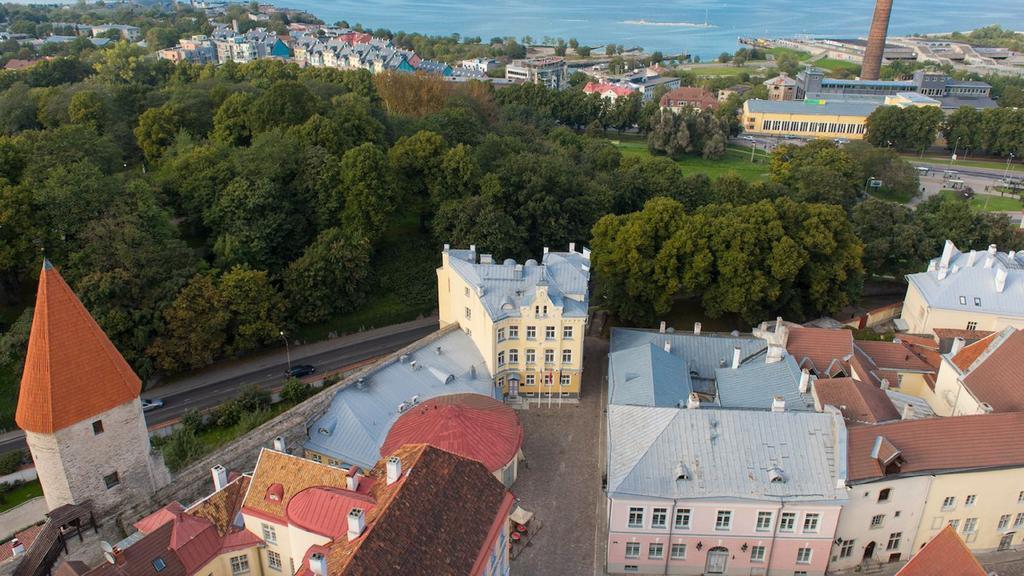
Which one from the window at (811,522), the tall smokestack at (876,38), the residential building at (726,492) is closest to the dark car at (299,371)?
the residential building at (726,492)

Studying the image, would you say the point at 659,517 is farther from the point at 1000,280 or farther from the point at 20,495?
the point at 1000,280

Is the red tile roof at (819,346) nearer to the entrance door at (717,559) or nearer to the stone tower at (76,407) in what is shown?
the entrance door at (717,559)

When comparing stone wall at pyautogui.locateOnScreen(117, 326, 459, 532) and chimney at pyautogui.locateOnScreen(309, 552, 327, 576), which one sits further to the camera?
stone wall at pyautogui.locateOnScreen(117, 326, 459, 532)

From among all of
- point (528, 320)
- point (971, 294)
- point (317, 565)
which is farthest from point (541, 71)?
point (317, 565)

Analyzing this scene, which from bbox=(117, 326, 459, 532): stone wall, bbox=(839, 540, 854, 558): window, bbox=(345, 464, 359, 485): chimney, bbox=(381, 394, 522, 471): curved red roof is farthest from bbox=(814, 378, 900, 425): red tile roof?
bbox=(117, 326, 459, 532): stone wall

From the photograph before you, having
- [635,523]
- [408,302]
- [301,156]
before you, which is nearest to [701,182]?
[408,302]

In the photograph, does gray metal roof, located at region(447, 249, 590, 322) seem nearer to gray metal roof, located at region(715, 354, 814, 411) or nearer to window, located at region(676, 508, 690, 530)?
gray metal roof, located at region(715, 354, 814, 411)

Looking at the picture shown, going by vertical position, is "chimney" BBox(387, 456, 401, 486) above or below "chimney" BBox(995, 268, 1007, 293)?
above
